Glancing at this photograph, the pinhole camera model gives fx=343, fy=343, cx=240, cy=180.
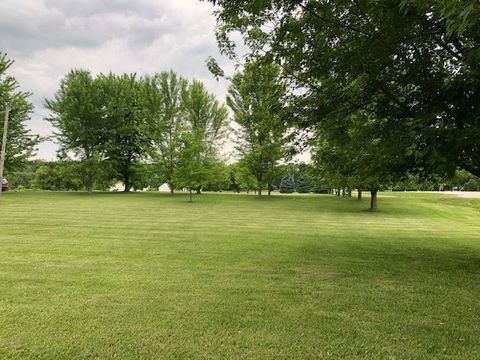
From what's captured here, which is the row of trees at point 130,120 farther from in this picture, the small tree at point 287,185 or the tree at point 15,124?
the small tree at point 287,185

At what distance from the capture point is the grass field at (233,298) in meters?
3.14

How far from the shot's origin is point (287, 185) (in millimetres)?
49969

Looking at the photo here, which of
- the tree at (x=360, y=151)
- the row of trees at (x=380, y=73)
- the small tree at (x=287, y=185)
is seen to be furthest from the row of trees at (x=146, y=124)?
the row of trees at (x=380, y=73)

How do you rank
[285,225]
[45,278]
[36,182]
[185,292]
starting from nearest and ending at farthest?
[185,292] → [45,278] → [285,225] → [36,182]

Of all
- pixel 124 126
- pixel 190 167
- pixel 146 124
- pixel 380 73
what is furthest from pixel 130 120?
pixel 380 73

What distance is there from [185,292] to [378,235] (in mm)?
7848

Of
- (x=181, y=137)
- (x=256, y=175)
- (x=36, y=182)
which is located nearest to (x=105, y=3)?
(x=181, y=137)

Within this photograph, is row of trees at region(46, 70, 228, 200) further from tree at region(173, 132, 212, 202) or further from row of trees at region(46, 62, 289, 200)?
tree at region(173, 132, 212, 202)

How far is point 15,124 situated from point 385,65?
29620mm

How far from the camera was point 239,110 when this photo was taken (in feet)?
100

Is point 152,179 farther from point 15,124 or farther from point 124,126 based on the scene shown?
point 15,124

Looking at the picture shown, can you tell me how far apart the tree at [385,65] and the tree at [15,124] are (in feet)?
88.2

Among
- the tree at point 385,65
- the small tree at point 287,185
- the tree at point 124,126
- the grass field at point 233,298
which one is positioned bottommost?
the grass field at point 233,298

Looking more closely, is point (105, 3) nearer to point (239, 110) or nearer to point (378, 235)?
point (378, 235)
